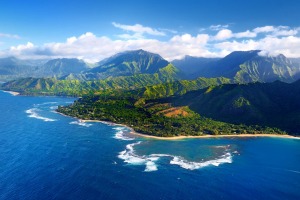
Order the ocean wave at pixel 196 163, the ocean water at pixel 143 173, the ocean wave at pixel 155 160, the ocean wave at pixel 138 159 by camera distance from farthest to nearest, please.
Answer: the ocean wave at pixel 196 163, the ocean wave at pixel 155 160, the ocean wave at pixel 138 159, the ocean water at pixel 143 173

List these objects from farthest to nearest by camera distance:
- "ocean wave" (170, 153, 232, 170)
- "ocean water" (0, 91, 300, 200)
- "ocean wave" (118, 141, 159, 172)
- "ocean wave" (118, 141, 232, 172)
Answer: "ocean wave" (170, 153, 232, 170) → "ocean wave" (118, 141, 232, 172) → "ocean wave" (118, 141, 159, 172) → "ocean water" (0, 91, 300, 200)

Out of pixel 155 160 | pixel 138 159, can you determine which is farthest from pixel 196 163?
pixel 138 159

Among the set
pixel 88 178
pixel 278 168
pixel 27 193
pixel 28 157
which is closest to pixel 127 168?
pixel 88 178

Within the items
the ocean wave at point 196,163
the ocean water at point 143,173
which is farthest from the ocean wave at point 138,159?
the ocean wave at point 196,163

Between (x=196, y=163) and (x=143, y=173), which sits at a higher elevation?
(x=196, y=163)

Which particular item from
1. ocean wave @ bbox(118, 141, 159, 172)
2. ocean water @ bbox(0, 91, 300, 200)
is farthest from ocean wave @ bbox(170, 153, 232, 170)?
ocean wave @ bbox(118, 141, 159, 172)

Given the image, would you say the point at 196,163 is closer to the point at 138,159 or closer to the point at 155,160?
the point at 155,160

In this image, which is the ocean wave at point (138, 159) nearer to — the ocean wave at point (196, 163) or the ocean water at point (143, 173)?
the ocean water at point (143, 173)

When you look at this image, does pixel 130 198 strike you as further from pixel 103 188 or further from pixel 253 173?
pixel 253 173

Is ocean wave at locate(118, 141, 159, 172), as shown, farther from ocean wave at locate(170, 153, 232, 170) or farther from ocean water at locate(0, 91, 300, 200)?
ocean wave at locate(170, 153, 232, 170)

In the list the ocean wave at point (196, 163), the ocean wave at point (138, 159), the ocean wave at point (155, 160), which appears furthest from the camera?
the ocean wave at point (196, 163)

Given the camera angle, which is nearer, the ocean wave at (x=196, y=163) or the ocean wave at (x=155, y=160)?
the ocean wave at (x=155, y=160)
